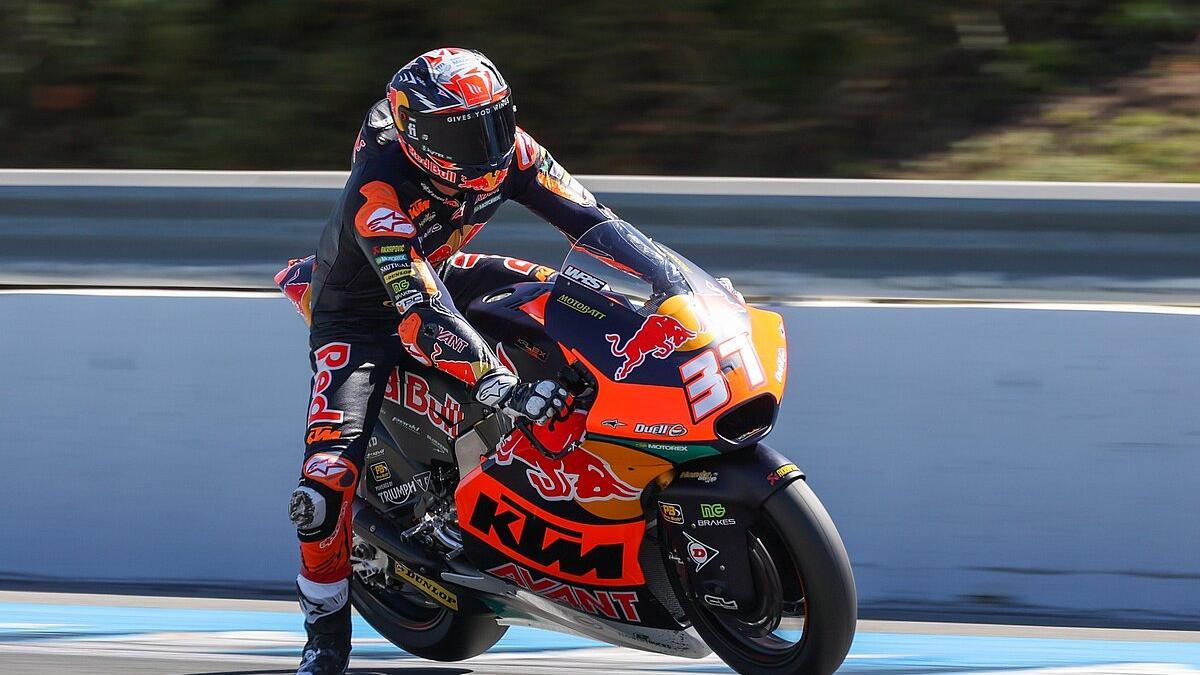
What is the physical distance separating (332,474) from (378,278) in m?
0.61

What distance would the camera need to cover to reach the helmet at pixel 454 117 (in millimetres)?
3945

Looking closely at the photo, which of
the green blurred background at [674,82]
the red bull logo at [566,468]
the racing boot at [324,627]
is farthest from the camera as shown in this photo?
the green blurred background at [674,82]

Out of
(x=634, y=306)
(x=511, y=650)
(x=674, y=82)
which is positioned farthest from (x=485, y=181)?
(x=674, y=82)

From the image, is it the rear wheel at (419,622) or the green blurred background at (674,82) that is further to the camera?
the green blurred background at (674,82)

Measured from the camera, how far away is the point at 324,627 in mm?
4297

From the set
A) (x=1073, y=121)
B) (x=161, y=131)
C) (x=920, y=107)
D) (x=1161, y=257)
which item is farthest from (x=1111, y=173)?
(x=161, y=131)

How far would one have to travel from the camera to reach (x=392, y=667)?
15.2 feet

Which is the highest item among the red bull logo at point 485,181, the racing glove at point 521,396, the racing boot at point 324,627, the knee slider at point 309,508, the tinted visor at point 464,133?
the tinted visor at point 464,133

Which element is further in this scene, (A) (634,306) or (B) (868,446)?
(B) (868,446)

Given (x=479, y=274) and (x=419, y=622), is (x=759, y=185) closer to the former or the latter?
(x=479, y=274)

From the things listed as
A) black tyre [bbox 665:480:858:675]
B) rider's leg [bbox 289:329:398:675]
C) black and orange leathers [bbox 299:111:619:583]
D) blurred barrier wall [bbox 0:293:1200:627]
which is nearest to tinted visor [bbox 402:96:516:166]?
black and orange leathers [bbox 299:111:619:583]

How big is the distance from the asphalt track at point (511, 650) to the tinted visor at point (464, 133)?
1.64 metres

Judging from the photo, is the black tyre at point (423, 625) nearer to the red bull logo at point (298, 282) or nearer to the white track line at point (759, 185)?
the red bull logo at point (298, 282)

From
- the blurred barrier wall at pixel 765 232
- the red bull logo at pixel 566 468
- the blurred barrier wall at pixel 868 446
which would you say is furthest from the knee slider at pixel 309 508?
the blurred barrier wall at pixel 765 232
